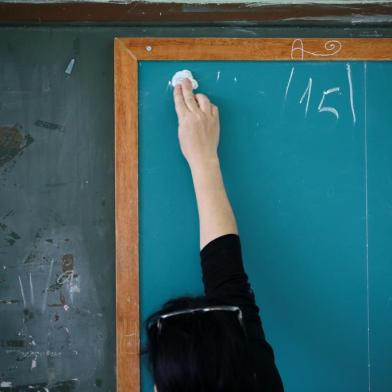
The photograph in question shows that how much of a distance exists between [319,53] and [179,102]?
42 centimetres

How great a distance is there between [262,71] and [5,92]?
723mm

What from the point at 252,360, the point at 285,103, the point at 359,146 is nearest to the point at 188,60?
the point at 285,103

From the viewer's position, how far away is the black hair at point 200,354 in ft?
2.31

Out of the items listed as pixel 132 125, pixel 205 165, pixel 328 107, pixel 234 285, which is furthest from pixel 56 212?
pixel 328 107

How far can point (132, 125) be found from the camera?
1112 millimetres

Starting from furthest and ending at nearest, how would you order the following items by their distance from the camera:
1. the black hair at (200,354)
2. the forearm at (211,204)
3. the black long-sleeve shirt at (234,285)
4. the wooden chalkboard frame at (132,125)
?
the wooden chalkboard frame at (132,125) < the forearm at (211,204) < the black long-sleeve shirt at (234,285) < the black hair at (200,354)

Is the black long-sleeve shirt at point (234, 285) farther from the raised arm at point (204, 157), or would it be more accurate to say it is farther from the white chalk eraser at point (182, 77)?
the white chalk eraser at point (182, 77)

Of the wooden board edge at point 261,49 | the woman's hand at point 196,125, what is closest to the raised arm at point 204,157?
the woman's hand at point 196,125

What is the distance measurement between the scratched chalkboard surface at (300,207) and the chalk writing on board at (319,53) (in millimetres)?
28

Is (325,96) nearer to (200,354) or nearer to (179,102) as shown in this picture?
(179,102)

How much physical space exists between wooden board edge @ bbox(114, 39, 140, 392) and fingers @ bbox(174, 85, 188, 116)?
0.11 metres

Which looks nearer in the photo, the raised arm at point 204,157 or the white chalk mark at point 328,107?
the raised arm at point 204,157

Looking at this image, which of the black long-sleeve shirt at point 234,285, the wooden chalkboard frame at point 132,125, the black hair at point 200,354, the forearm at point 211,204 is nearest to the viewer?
the black hair at point 200,354

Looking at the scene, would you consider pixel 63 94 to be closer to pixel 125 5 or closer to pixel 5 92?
pixel 5 92
